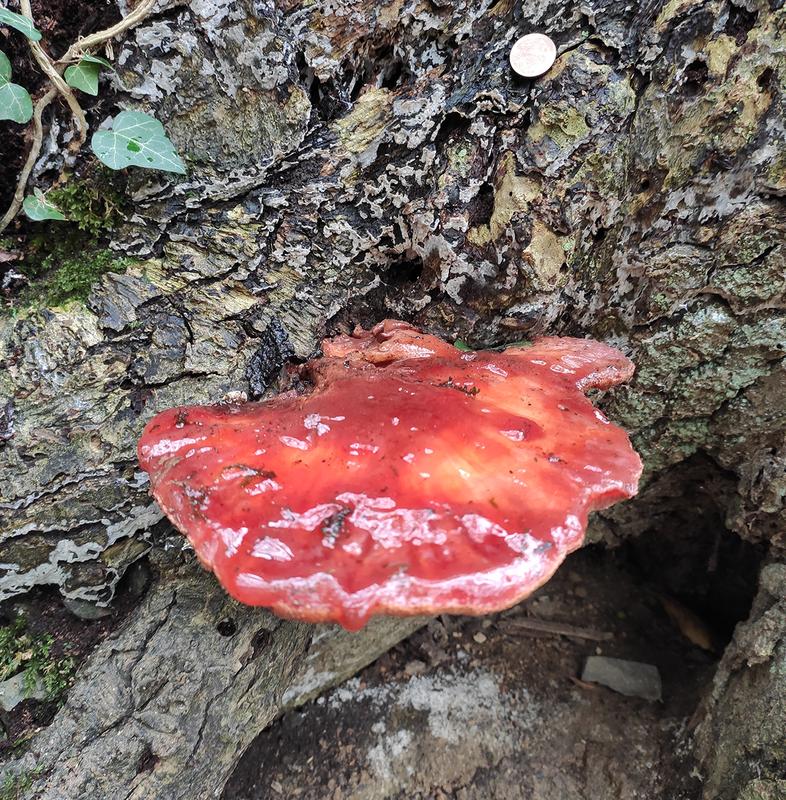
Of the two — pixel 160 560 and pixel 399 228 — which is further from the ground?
pixel 399 228

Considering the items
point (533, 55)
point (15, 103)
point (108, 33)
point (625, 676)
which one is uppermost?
point (108, 33)

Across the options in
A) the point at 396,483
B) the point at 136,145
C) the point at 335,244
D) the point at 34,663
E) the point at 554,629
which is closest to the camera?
the point at 396,483

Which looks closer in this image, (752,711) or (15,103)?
(15,103)

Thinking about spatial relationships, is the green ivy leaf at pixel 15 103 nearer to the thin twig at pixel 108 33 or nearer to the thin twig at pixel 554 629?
the thin twig at pixel 108 33

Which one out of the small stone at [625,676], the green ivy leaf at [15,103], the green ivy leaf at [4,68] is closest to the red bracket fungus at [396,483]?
the green ivy leaf at [15,103]

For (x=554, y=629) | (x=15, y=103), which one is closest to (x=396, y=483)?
(x=15, y=103)

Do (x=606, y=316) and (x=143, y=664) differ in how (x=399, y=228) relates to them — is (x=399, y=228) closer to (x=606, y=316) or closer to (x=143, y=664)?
(x=606, y=316)

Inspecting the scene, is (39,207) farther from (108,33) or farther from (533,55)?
(533,55)

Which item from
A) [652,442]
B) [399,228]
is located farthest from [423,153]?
[652,442]
